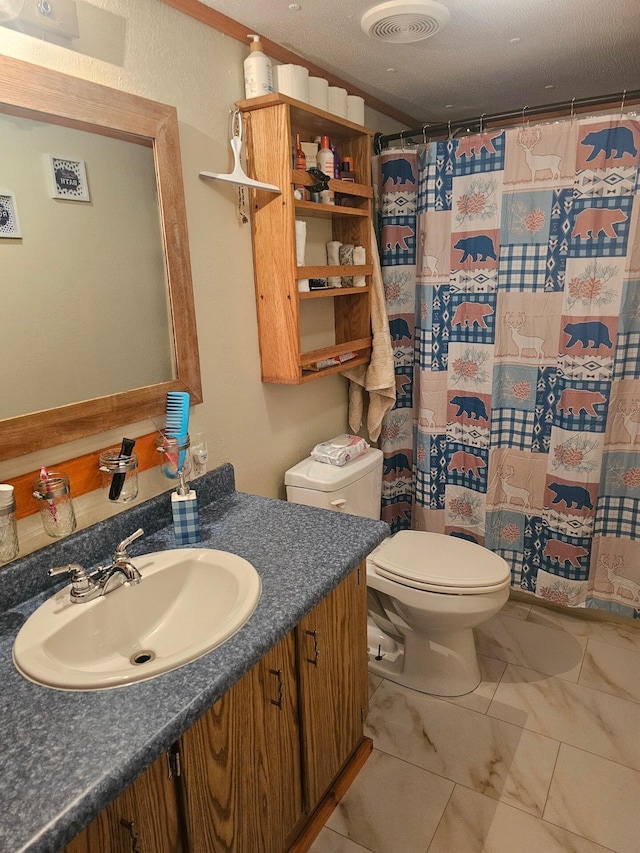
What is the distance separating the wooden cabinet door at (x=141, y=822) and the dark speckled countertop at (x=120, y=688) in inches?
4.1

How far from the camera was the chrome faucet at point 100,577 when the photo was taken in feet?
3.76

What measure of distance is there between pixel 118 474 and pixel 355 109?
151cm

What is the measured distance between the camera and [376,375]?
2.29 m

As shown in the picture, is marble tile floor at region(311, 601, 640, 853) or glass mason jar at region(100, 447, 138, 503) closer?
glass mason jar at region(100, 447, 138, 503)

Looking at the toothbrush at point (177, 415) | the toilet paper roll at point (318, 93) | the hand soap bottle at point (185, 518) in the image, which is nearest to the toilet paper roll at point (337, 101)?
the toilet paper roll at point (318, 93)

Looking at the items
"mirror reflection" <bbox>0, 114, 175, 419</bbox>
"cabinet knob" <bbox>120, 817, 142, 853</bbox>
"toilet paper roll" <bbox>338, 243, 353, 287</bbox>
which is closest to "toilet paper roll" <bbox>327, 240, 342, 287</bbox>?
"toilet paper roll" <bbox>338, 243, 353, 287</bbox>

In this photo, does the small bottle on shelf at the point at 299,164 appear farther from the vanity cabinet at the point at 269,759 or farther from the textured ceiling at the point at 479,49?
the vanity cabinet at the point at 269,759

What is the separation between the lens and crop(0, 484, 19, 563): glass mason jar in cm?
111

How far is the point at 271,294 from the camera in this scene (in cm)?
177

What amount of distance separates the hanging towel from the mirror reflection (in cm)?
99

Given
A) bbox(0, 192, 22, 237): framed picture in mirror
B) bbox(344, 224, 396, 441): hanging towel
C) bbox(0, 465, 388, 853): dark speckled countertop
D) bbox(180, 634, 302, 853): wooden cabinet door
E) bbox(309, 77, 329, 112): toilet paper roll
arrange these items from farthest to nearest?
bbox(344, 224, 396, 441): hanging towel, bbox(309, 77, 329, 112): toilet paper roll, bbox(0, 192, 22, 237): framed picture in mirror, bbox(180, 634, 302, 853): wooden cabinet door, bbox(0, 465, 388, 853): dark speckled countertop

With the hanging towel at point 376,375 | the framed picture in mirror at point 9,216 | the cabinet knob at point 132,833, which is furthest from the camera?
the hanging towel at point 376,375

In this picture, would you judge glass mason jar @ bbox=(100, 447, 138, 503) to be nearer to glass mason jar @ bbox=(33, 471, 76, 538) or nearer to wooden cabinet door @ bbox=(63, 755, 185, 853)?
glass mason jar @ bbox=(33, 471, 76, 538)

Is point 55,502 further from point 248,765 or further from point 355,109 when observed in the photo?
point 355,109
